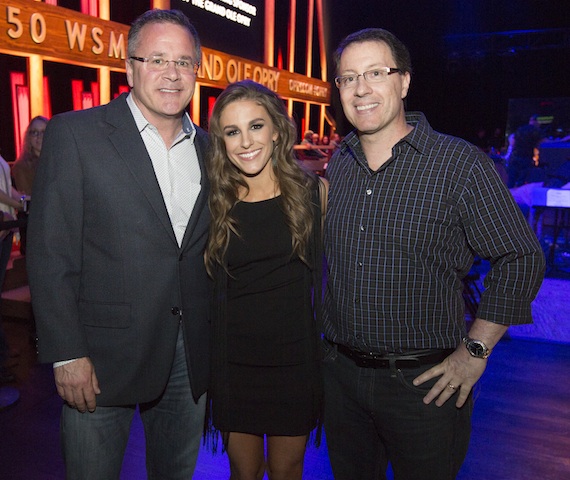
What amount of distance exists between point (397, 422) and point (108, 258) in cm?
105

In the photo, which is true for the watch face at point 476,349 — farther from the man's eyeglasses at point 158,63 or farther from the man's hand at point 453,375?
the man's eyeglasses at point 158,63

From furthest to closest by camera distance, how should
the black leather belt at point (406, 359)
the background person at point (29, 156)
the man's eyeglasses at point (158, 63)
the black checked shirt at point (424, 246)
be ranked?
the background person at point (29, 156) < the man's eyeglasses at point (158, 63) < the black leather belt at point (406, 359) < the black checked shirt at point (424, 246)

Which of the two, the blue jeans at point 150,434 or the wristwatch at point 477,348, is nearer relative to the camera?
the wristwatch at point 477,348

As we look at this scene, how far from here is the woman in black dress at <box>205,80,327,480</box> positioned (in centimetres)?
187

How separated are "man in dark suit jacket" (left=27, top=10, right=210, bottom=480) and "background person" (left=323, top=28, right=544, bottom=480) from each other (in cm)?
53

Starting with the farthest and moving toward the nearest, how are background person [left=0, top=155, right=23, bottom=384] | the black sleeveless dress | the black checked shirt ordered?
1. background person [left=0, top=155, right=23, bottom=384]
2. the black sleeveless dress
3. the black checked shirt

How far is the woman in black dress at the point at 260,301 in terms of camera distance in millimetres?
1869

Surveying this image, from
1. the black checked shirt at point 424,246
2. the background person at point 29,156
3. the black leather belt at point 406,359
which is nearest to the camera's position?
the black checked shirt at point 424,246

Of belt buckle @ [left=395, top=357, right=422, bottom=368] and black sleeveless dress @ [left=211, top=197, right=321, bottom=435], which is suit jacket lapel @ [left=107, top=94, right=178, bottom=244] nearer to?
black sleeveless dress @ [left=211, top=197, right=321, bottom=435]

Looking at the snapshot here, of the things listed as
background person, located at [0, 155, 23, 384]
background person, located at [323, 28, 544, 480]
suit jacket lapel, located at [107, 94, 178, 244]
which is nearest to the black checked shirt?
background person, located at [323, 28, 544, 480]

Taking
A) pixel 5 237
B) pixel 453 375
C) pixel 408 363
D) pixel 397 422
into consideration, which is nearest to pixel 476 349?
pixel 453 375

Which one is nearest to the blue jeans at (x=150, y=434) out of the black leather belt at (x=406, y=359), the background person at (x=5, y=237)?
the black leather belt at (x=406, y=359)

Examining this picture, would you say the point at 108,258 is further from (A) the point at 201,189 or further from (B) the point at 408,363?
(B) the point at 408,363

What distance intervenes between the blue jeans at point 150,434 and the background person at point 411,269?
0.58 meters
